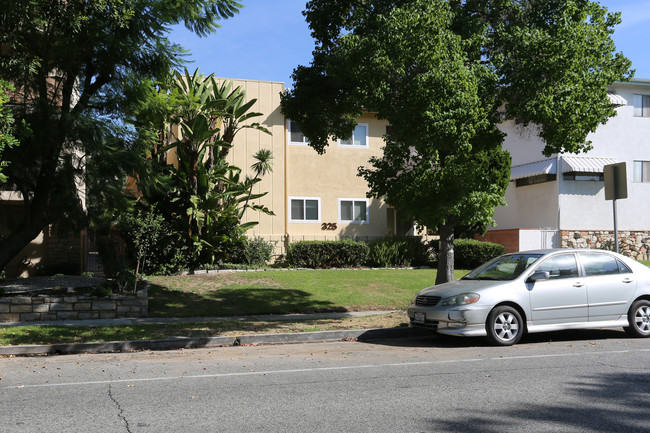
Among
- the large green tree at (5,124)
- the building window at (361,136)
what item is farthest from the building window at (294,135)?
the large green tree at (5,124)

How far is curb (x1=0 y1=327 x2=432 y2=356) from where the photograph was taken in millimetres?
9656

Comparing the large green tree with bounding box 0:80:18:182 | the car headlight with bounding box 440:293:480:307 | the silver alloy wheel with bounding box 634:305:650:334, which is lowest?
the silver alloy wheel with bounding box 634:305:650:334

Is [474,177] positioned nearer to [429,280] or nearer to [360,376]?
[360,376]

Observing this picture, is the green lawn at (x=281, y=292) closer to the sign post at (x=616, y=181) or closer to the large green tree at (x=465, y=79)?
the large green tree at (x=465, y=79)

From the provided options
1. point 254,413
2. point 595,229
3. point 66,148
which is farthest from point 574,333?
point 595,229

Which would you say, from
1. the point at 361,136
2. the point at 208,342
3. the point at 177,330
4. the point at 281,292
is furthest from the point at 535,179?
the point at 208,342

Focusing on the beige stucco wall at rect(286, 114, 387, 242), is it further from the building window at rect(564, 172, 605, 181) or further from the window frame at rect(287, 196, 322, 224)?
the building window at rect(564, 172, 605, 181)

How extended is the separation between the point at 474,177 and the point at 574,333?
3.67 meters

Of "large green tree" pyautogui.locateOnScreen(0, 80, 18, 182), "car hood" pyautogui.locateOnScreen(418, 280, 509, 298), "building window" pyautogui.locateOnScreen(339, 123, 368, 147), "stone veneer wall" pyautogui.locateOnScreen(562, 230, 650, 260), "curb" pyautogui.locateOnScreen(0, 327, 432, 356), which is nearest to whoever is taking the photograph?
"large green tree" pyautogui.locateOnScreen(0, 80, 18, 182)

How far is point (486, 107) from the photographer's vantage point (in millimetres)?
11500

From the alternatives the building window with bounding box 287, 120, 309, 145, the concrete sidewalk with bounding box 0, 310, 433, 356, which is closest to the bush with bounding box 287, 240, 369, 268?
the building window with bounding box 287, 120, 309, 145

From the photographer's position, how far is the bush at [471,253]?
21.8m

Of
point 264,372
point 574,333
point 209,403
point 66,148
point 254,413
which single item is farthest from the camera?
point 66,148

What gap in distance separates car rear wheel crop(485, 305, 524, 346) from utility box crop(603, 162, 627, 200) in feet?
14.1
